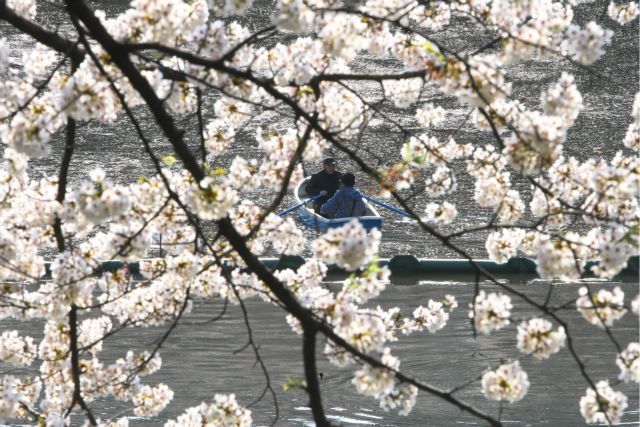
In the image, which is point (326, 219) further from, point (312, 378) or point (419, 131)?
point (312, 378)

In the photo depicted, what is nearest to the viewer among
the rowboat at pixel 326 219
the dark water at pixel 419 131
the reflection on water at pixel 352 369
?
the reflection on water at pixel 352 369

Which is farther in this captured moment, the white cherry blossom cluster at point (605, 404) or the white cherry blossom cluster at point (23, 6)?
the white cherry blossom cluster at point (23, 6)

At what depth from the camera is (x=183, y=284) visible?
19.4 feet

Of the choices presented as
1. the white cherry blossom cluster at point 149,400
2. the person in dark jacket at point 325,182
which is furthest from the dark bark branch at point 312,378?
the person in dark jacket at point 325,182

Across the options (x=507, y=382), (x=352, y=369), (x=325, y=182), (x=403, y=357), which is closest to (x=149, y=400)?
(x=507, y=382)

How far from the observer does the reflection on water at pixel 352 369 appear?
10508 millimetres

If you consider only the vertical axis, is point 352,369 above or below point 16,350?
below

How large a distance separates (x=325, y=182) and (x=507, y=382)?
11.9m

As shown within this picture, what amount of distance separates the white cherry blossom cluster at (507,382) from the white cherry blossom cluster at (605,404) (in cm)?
28

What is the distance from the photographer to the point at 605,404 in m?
4.62

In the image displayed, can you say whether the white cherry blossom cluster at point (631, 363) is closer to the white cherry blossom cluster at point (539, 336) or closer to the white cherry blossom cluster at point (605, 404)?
the white cherry blossom cluster at point (605, 404)

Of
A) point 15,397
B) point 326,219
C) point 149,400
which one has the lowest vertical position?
point 326,219

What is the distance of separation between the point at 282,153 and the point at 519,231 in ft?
4.07

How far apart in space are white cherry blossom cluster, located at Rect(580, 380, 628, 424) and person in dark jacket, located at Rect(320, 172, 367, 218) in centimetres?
1051
